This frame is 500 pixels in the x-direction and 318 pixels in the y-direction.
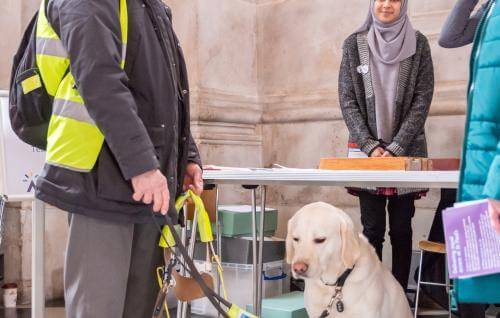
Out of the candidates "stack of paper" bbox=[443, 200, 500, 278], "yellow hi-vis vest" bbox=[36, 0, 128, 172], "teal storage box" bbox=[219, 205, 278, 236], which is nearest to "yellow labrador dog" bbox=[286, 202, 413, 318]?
"stack of paper" bbox=[443, 200, 500, 278]

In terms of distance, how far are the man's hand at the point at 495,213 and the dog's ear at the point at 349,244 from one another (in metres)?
0.94

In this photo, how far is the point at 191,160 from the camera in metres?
1.85

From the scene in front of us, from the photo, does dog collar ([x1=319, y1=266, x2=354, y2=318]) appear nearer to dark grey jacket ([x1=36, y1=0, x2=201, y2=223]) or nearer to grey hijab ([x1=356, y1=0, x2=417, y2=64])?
dark grey jacket ([x1=36, y1=0, x2=201, y2=223])

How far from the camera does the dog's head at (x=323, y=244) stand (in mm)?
2219

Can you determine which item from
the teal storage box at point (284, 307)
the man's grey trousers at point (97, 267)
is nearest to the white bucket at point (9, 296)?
the teal storage box at point (284, 307)

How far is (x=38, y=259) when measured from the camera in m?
2.38

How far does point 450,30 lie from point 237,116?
2.67 metres

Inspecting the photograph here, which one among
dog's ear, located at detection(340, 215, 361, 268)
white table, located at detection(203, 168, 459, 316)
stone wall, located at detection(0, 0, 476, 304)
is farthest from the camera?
stone wall, located at detection(0, 0, 476, 304)

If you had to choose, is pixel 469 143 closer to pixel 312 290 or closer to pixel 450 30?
pixel 450 30

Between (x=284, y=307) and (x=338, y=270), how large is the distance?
1.05m

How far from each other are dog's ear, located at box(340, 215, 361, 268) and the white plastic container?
1418 mm

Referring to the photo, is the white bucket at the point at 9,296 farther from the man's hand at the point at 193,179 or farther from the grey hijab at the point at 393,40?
A: the grey hijab at the point at 393,40

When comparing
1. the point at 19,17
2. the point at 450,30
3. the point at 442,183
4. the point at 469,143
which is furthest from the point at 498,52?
the point at 19,17

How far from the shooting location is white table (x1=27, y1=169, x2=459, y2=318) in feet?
5.75
